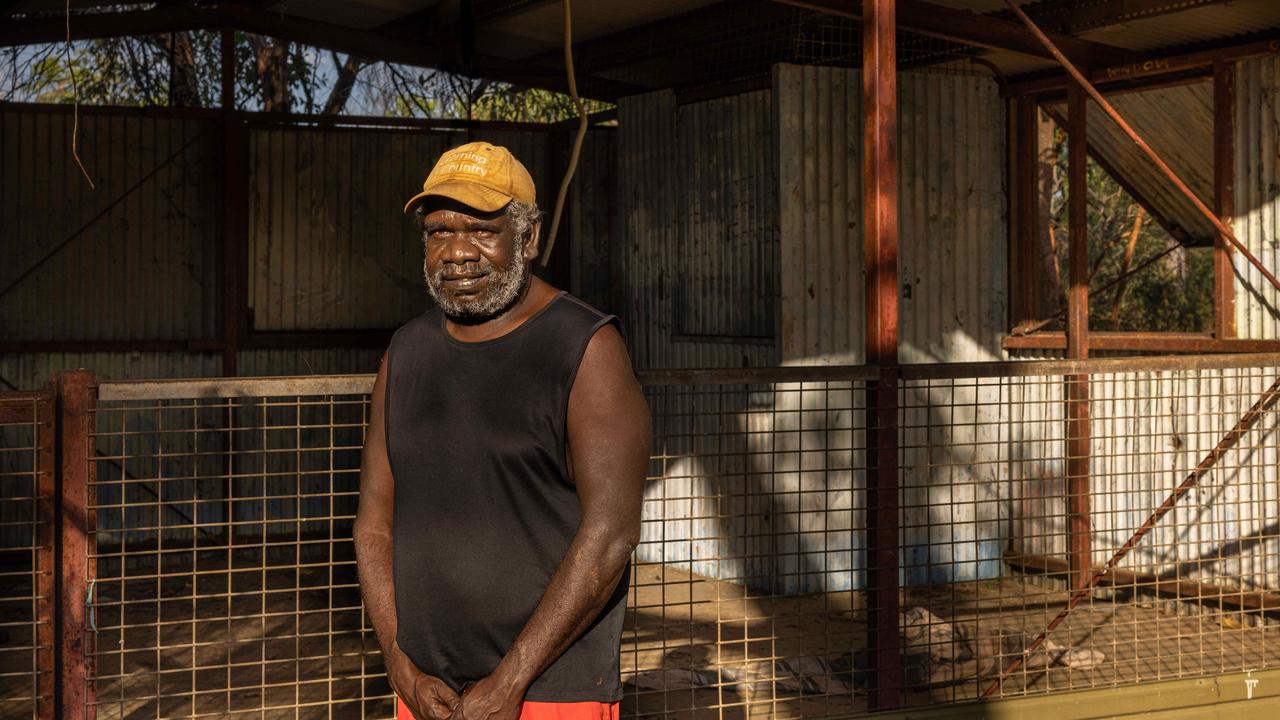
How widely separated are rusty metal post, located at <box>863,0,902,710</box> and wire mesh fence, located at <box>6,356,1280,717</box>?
119 cm

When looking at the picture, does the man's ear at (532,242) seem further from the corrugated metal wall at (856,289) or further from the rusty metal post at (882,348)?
the corrugated metal wall at (856,289)

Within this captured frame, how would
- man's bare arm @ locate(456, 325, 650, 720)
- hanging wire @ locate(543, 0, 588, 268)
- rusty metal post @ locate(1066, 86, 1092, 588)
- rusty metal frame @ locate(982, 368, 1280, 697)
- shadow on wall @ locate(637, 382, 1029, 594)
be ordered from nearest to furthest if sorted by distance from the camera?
man's bare arm @ locate(456, 325, 650, 720), hanging wire @ locate(543, 0, 588, 268), rusty metal frame @ locate(982, 368, 1280, 697), rusty metal post @ locate(1066, 86, 1092, 588), shadow on wall @ locate(637, 382, 1029, 594)

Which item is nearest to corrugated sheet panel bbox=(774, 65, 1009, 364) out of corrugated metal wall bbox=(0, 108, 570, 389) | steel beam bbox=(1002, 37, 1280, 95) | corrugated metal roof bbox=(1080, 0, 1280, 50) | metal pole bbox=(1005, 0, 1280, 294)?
steel beam bbox=(1002, 37, 1280, 95)

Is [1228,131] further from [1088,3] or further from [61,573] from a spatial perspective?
[61,573]

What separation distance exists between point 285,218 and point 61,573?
Result: 29.7 feet

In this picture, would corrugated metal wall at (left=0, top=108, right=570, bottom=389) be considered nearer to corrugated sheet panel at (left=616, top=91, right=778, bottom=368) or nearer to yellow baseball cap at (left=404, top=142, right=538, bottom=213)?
corrugated sheet panel at (left=616, top=91, right=778, bottom=368)

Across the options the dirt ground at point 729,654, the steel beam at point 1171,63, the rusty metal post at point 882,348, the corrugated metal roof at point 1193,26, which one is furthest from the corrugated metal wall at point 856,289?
the rusty metal post at point 882,348

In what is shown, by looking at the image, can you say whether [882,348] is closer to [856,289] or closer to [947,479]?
[856,289]

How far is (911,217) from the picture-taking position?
10.6m

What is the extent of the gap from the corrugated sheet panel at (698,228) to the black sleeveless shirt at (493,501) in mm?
7342

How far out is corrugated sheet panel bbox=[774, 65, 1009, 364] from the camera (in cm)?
1021

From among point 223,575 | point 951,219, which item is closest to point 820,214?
point 951,219

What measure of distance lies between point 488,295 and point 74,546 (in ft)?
6.76

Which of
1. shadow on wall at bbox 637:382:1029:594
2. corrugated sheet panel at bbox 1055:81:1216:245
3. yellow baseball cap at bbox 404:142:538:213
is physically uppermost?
corrugated sheet panel at bbox 1055:81:1216:245
